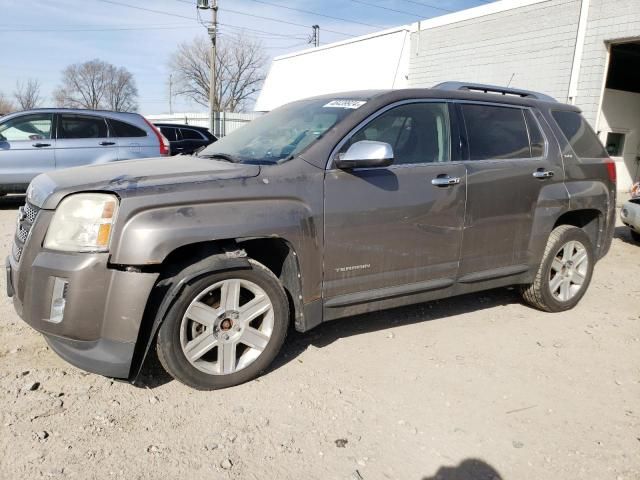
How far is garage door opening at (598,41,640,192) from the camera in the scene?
47.3 feet

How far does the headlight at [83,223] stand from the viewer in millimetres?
2611

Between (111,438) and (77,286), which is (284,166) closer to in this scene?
(77,286)

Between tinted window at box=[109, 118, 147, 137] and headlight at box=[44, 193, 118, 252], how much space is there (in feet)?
21.7

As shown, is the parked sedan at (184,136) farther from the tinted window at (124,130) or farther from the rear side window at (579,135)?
the rear side window at (579,135)

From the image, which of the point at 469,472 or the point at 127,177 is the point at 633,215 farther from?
the point at 127,177

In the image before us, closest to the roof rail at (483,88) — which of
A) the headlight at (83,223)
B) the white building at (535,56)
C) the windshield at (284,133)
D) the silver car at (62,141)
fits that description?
the windshield at (284,133)

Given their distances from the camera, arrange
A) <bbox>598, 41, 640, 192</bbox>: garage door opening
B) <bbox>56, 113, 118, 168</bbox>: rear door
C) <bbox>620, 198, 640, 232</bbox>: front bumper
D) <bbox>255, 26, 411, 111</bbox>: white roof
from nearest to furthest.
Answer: <bbox>620, 198, 640, 232</bbox>: front bumper
<bbox>56, 113, 118, 168</bbox>: rear door
<bbox>598, 41, 640, 192</bbox>: garage door opening
<bbox>255, 26, 411, 111</bbox>: white roof

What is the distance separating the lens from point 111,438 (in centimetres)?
256

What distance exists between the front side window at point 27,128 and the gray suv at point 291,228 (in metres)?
6.06

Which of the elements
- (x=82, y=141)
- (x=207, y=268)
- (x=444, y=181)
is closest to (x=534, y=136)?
(x=444, y=181)

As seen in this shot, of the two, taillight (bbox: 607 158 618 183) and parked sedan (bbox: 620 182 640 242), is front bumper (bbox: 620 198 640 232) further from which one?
taillight (bbox: 607 158 618 183)

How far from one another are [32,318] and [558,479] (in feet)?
9.26

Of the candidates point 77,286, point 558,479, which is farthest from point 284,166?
point 558,479

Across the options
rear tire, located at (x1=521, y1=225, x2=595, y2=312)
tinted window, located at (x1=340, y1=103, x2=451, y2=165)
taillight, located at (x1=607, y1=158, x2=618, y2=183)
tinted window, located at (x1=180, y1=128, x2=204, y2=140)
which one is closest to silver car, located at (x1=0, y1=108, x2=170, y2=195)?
tinted window, located at (x1=180, y1=128, x2=204, y2=140)
